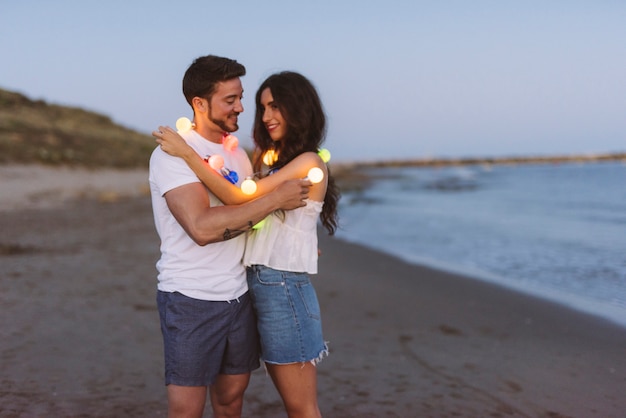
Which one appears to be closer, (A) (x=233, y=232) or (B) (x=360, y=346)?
(A) (x=233, y=232)

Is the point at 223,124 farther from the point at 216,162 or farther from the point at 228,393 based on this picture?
the point at 228,393

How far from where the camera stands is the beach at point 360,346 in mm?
4305

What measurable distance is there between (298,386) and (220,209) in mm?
911

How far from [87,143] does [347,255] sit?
2239 cm

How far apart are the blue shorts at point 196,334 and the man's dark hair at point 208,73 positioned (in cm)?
96

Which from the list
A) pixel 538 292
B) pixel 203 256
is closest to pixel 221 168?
pixel 203 256

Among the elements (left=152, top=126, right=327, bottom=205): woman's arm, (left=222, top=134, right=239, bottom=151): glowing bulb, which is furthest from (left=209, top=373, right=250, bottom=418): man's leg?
(left=222, top=134, right=239, bottom=151): glowing bulb

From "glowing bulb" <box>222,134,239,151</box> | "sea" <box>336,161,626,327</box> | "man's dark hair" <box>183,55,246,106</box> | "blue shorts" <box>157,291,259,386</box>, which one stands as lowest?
"sea" <box>336,161,626,327</box>

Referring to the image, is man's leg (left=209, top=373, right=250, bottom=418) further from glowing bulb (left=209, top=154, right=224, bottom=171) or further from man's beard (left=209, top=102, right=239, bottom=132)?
man's beard (left=209, top=102, right=239, bottom=132)

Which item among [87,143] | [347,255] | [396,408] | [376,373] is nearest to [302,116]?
[396,408]

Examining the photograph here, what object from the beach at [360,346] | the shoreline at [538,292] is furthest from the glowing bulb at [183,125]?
the shoreline at [538,292]

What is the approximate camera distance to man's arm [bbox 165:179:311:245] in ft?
8.58

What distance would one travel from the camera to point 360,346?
568 cm

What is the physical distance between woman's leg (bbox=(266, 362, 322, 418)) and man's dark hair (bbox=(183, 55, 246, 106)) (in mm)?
1337
